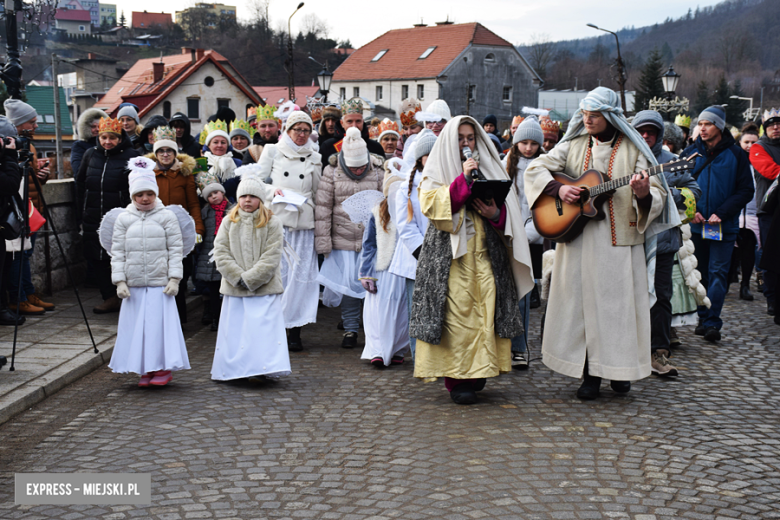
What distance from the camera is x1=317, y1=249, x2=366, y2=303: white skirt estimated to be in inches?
331

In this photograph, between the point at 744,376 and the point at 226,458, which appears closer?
the point at 226,458

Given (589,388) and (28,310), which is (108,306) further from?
(589,388)

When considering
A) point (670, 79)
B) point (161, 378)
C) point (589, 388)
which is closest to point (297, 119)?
point (161, 378)

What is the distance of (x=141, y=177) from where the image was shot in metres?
6.94

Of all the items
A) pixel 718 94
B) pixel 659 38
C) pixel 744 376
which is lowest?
pixel 744 376

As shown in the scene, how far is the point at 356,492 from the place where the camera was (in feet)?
14.7

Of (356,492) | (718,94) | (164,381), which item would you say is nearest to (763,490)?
(356,492)

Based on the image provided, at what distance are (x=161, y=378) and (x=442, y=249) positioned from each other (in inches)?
98.7

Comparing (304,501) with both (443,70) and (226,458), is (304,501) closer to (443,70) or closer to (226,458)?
(226,458)

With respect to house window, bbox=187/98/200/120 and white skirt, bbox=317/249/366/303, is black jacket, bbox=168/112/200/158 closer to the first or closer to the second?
white skirt, bbox=317/249/366/303

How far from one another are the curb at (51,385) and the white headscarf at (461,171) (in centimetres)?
325

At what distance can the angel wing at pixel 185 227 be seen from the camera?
7.21 m

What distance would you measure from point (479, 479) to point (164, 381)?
3.13m

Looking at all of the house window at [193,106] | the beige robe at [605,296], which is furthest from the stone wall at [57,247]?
the house window at [193,106]
